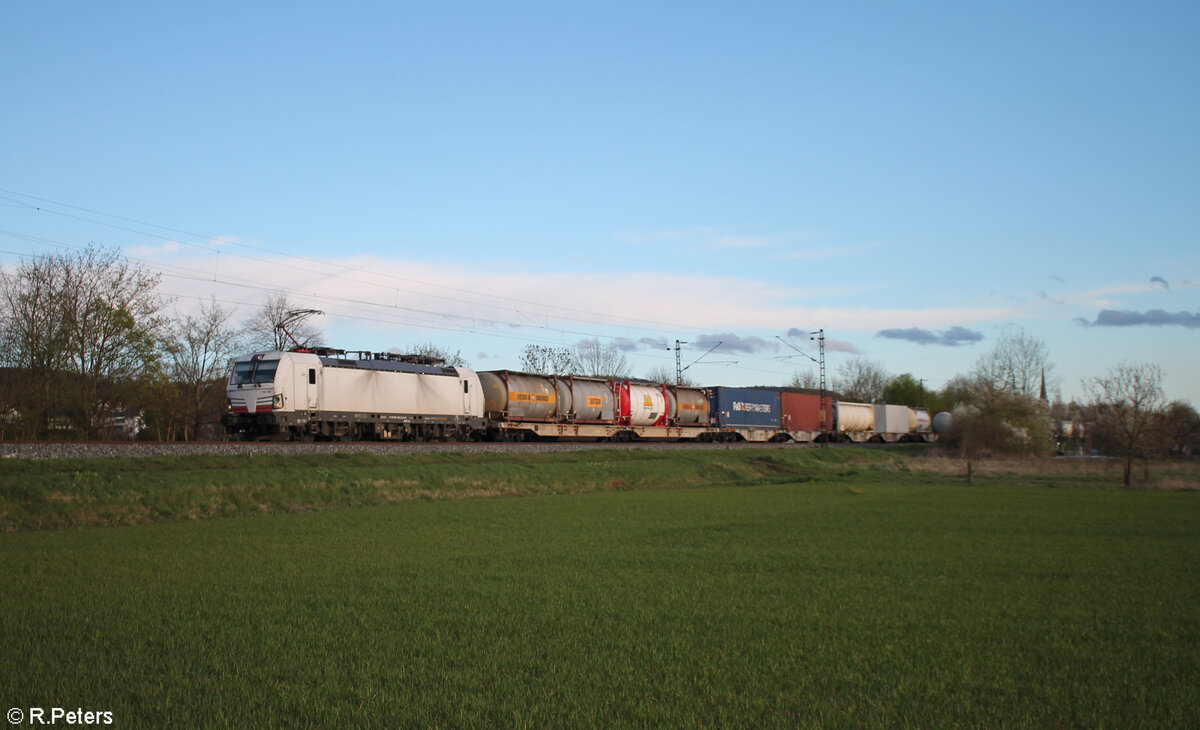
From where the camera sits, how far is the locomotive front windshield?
110 feet

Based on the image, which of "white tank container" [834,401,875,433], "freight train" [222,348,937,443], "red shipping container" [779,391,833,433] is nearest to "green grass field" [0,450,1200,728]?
"freight train" [222,348,937,443]

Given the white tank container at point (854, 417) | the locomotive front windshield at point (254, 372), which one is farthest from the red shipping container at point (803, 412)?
the locomotive front windshield at point (254, 372)

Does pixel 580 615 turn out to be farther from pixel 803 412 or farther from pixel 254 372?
pixel 803 412

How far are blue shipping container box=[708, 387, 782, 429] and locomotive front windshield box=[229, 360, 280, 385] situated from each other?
3290cm

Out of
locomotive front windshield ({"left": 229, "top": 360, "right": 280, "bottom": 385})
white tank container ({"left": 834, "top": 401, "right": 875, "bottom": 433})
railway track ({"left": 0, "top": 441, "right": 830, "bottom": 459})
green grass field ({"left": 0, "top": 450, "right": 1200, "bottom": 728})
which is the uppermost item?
locomotive front windshield ({"left": 229, "top": 360, "right": 280, "bottom": 385})

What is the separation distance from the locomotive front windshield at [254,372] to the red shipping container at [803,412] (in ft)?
137

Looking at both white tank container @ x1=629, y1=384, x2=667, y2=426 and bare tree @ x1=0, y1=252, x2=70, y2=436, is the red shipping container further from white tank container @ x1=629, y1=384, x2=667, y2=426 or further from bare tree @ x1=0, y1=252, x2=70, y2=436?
bare tree @ x1=0, y1=252, x2=70, y2=436

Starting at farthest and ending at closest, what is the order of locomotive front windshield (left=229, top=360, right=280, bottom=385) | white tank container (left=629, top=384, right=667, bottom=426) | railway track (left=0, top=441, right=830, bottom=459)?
white tank container (left=629, top=384, right=667, bottom=426), locomotive front windshield (left=229, top=360, right=280, bottom=385), railway track (left=0, top=441, right=830, bottom=459)

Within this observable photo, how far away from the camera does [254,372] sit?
33.9 m

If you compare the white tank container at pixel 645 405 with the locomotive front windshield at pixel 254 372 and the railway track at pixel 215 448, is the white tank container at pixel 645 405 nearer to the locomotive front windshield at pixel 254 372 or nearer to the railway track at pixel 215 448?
the railway track at pixel 215 448

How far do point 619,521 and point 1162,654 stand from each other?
16.0m

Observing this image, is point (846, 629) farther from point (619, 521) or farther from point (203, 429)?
point (203, 429)

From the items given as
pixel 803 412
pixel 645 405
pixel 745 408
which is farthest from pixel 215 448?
pixel 803 412

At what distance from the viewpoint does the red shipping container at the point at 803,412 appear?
65.7 m
